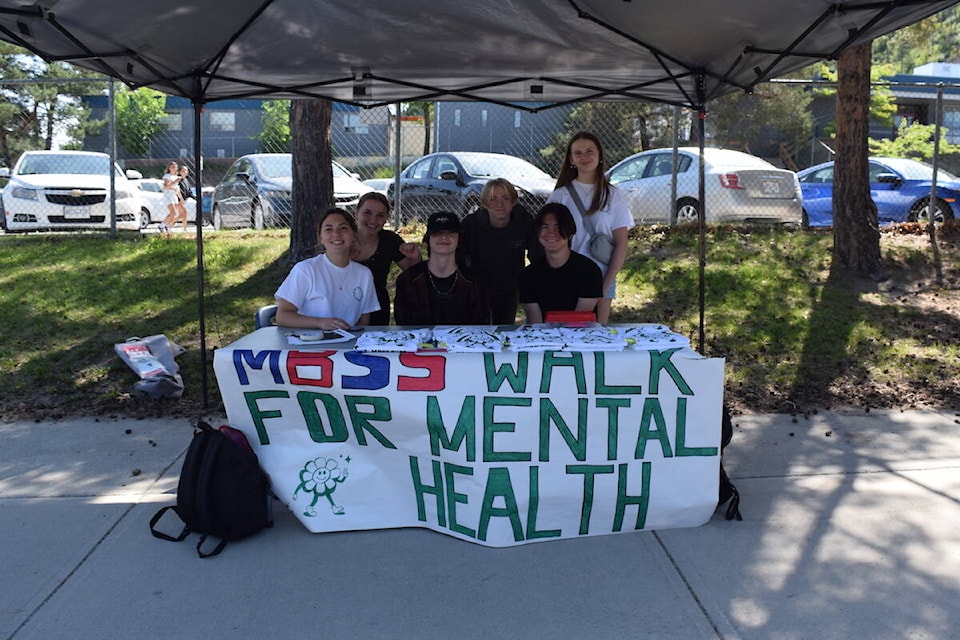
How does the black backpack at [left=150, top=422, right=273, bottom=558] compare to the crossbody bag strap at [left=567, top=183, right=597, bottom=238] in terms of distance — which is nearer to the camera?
the black backpack at [left=150, top=422, right=273, bottom=558]

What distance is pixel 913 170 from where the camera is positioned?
12906 mm

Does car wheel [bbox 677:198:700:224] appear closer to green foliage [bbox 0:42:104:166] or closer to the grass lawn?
the grass lawn

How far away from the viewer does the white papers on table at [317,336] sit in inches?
172

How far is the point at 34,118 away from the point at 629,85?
113 feet

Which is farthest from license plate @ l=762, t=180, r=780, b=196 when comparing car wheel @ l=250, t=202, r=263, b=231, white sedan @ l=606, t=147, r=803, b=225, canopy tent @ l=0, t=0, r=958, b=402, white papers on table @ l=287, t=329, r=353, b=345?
white papers on table @ l=287, t=329, r=353, b=345

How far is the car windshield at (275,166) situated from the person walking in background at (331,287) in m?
7.78

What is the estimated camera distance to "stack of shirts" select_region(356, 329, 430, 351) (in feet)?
13.7

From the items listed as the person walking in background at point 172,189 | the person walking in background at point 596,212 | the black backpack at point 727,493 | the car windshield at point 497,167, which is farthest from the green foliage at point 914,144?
the black backpack at point 727,493

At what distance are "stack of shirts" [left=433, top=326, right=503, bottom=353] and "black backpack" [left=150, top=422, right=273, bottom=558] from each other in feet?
3.55

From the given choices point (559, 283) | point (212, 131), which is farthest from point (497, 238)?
point (212, 131)

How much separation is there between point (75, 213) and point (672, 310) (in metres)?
8.85

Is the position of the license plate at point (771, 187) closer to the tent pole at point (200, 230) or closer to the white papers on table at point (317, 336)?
the tent pole at point (200, 230)

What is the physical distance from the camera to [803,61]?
521 centimetres

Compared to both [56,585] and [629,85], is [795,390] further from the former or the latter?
[56,585]
